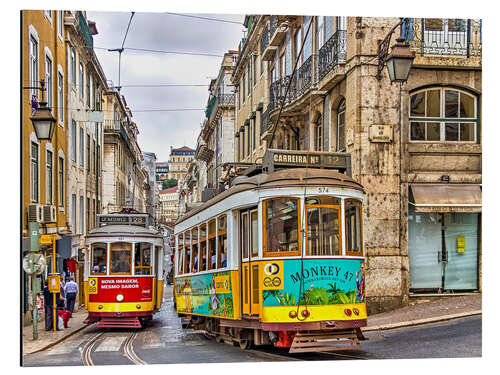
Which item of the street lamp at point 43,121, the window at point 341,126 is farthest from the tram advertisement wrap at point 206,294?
the window at point 341,126

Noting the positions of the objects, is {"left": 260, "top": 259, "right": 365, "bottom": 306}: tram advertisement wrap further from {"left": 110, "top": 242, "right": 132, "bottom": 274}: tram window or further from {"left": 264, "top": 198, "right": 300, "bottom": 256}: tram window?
{"left": 110, "top": 242, "right": 132, "bottom": 274}: tram window

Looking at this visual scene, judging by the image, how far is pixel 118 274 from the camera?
53.4 feet

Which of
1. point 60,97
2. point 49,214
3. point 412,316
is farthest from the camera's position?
point 412,316

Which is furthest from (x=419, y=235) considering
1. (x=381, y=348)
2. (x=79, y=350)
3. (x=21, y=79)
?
(x=21, y=79)

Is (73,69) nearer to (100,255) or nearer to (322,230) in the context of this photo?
(100,255)

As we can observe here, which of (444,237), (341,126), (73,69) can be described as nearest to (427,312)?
(444,237)

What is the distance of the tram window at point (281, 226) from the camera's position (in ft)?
32.9

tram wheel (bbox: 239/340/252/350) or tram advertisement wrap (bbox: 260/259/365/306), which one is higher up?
tram advertisement wrap (bbox: 260/259/365/306)

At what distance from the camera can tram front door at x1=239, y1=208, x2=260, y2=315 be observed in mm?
10359

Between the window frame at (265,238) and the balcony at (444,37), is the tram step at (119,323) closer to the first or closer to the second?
the window frame at (265,238)

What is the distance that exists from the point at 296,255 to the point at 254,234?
30.1 inches

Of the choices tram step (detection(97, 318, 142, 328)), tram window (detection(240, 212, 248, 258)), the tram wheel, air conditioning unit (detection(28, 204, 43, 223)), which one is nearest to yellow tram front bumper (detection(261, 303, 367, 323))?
tram window (detection(240, 212, 248, 258))

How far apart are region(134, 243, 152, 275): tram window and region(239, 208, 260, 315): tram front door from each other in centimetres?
615

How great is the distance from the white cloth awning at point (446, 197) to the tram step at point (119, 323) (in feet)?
19.9
